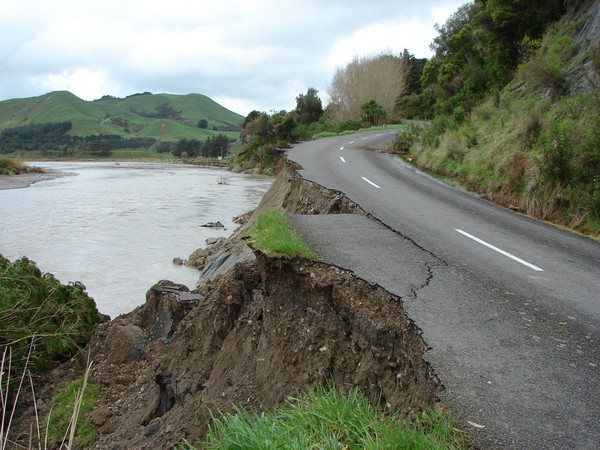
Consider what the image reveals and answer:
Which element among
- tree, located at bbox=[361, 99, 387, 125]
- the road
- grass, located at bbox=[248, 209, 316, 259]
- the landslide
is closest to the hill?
the road

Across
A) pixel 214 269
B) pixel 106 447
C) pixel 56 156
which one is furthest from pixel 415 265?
pixel 56 156

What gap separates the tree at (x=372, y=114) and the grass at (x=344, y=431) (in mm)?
48522

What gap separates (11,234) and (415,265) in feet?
65.8

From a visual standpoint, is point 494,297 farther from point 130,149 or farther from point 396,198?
point 130,149

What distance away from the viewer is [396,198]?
40.8 ft

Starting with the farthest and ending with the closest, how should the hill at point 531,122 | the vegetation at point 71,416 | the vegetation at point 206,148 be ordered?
the vegetation at point 206,148, the hill at point 531,122, the vegetation at point 71,416

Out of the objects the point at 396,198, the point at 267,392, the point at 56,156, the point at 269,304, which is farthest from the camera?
the point at 56,156

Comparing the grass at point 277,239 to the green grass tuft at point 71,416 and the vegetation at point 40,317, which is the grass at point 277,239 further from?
the vegetation at point 40,317

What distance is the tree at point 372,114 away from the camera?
164ft

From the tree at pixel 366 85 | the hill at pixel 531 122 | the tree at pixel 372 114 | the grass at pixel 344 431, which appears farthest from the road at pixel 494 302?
the tree at pixel 366 85

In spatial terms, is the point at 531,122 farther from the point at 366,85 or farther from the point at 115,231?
the point at 366,85

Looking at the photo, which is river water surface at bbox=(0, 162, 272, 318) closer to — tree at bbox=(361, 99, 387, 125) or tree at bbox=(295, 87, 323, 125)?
tree at bbox=(361, 99, 387, 125)

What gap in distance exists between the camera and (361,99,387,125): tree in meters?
50.1

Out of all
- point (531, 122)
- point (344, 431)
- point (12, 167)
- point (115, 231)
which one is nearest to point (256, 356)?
point (344, 431)
